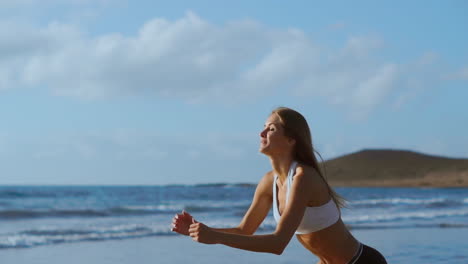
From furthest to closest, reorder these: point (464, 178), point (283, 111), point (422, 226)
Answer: point (464, 178) < point (422, 226) < point (283, 111)

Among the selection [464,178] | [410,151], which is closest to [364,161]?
[410,151]

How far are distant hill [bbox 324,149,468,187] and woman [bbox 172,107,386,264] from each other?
48.7m

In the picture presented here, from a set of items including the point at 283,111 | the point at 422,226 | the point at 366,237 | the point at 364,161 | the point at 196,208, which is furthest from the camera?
the point at 364,161

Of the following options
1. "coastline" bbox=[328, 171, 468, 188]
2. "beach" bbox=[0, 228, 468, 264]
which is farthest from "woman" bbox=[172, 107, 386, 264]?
"coastline" bbox=[328, 171, 468, 188]

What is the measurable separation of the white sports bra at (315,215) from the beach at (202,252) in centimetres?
518

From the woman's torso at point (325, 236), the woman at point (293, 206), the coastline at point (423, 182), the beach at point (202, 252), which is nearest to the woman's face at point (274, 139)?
the woman at point (293, 206)

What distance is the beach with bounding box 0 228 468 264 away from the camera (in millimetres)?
8469

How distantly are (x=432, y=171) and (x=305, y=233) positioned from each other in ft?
173

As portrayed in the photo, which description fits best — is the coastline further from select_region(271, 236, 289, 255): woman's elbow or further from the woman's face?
select_region(271, 236, 289, 255): woman's elbow

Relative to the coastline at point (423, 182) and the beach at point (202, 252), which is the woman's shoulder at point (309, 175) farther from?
the coastline at point (423, 182)

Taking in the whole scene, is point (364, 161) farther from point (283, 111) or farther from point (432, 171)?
point (283, 111)

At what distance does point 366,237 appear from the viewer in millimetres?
11594

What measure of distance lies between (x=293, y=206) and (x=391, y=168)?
52780 millimetres

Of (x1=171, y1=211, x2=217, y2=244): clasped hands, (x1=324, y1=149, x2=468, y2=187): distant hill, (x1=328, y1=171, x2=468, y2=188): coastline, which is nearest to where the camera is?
(x1=171, y1=211, x2=217, y2=244): clasped hands
